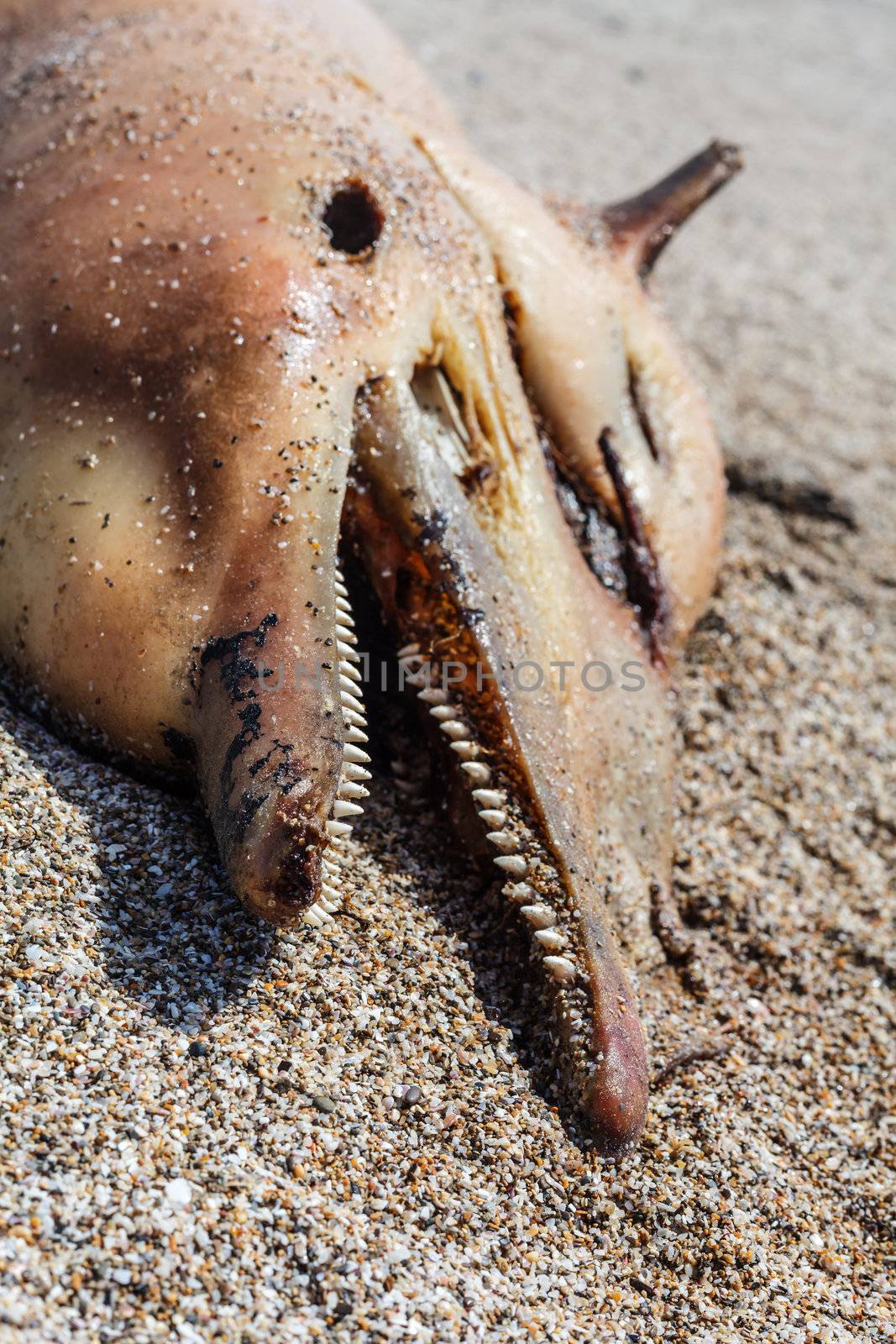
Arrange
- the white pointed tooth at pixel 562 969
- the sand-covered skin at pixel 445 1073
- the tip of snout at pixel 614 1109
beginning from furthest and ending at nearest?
the white pointed tooth at pixel 562 969 < the tip of snout at pixel 614 1109 < the sand-covered skin at pixel 445 1073

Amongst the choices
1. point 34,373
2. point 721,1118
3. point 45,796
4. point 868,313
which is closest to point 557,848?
point 721,1118

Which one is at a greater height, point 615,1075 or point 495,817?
point 495,817

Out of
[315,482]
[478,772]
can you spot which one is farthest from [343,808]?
[315,482]

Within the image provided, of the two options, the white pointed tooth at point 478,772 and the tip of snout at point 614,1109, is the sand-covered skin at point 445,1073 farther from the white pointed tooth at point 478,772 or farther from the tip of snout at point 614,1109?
the white pointed tooth at point 478,772

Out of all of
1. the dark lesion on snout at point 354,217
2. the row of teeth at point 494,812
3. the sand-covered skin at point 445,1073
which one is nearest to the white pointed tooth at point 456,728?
the row of teeth at point 494,812

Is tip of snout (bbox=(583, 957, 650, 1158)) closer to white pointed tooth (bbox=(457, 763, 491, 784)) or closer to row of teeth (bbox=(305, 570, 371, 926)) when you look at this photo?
white pointed tooth (bbox=(457, 763, 491, 784))

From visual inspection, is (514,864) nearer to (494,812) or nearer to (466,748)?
(494,812)

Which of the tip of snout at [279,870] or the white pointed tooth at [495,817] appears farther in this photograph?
the white pointed tooth at [495,817]

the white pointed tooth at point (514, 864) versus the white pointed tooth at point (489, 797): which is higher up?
the white pointed tooth at point (489, 797)

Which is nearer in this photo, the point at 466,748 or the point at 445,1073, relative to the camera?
the point at 445,1073
